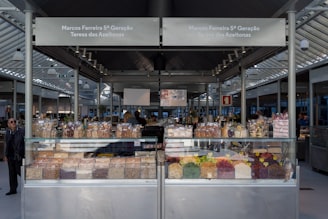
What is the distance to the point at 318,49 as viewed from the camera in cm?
1372

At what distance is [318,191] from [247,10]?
4.08 metres

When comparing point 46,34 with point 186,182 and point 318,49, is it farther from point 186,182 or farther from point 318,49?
point 318,49

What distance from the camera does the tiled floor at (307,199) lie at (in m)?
6.34

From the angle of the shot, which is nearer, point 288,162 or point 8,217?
point 288,162

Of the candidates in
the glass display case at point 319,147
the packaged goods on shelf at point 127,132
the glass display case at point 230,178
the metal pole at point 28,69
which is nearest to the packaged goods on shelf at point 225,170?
the glass display case at point 230,178

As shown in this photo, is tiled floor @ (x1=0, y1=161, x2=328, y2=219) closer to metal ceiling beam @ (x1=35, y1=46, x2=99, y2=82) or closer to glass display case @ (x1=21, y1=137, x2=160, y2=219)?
glass display case @ (x1=21, y1=137, x2=160, y2=219)

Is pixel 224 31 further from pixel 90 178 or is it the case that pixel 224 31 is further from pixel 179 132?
pixel 90 178

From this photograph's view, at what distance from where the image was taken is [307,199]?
751 centimetres

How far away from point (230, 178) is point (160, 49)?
10.1 ft

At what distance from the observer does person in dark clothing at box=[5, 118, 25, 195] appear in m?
7.88

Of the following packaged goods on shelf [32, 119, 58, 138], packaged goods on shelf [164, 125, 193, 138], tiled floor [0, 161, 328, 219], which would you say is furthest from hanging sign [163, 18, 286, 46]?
tiled floor [0, 161, 328, 219]

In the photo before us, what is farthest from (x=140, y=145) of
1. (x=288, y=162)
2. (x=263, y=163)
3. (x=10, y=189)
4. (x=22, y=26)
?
(x=22, y=26)

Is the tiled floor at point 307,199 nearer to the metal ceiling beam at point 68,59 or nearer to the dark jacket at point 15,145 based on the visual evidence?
the dark jacket at point 15,145

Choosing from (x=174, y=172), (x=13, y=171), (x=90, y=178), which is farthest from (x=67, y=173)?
(x=13, y=171)
